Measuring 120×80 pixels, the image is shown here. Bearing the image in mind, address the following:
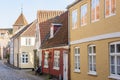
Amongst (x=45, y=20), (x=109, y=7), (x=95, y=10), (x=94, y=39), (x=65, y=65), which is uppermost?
(x=45, y=20)

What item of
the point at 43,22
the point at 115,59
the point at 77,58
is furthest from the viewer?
the point at 43,22

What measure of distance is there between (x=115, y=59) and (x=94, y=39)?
3.30 metres

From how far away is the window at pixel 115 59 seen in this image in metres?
17.2

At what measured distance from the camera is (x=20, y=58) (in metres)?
54.4

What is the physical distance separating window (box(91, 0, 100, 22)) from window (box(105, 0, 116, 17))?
1380 millimetres

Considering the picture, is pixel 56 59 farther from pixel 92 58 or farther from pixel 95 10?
pixel 95 10

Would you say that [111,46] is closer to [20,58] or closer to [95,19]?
[95,19]

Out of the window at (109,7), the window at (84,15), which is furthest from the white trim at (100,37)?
the window at (84,15)

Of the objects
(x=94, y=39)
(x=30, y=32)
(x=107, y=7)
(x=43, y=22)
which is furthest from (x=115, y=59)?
(x=30, y=32)

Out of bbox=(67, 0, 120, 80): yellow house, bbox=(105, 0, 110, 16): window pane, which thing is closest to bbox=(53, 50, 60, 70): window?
bbox=(67, 0, 120, 80): yellow house

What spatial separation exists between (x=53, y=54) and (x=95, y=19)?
12.3m

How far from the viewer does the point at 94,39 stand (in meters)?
20.5

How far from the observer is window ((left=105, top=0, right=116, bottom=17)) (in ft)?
58.2

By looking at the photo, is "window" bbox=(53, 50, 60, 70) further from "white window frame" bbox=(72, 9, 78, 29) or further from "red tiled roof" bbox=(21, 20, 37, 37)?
"red tiled roof" bbox=(21, 20, 37, 37)
